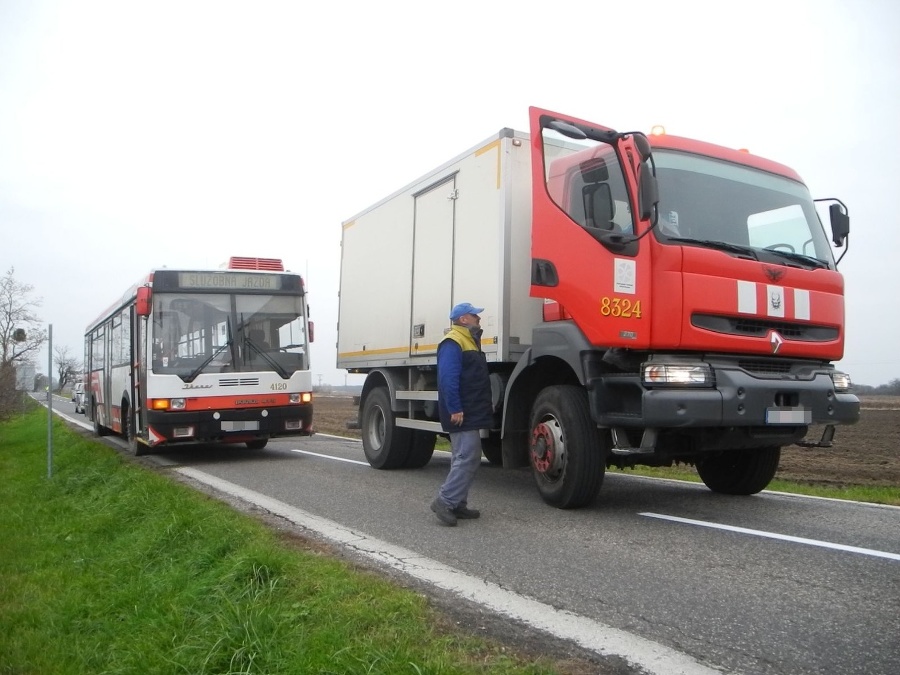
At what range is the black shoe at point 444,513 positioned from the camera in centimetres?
615

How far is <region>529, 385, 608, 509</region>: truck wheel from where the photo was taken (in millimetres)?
6391

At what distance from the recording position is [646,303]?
19.5 ft

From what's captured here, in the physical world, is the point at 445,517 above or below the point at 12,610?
above

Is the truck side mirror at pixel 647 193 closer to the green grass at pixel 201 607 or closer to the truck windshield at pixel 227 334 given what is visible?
the green grass at pixel 201 607

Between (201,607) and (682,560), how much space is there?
2.87 meters

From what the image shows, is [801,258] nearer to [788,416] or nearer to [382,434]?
[788,416]

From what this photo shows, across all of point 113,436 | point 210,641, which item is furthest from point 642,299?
point 113,436

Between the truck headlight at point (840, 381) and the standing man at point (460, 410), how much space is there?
9.41 ft

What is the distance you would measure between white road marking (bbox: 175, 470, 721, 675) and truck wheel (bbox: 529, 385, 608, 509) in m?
1.74

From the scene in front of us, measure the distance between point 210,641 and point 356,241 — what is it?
8.09m

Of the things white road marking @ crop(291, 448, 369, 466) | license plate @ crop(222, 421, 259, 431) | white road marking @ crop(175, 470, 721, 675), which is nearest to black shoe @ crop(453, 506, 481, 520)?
white road marking @ crop(175, 470, 721, 675)

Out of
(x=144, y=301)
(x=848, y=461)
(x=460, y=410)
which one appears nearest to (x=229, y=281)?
(x=144, y=301)

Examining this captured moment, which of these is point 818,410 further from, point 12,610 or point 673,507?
point 12,610

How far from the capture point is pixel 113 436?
19094 millimetres
